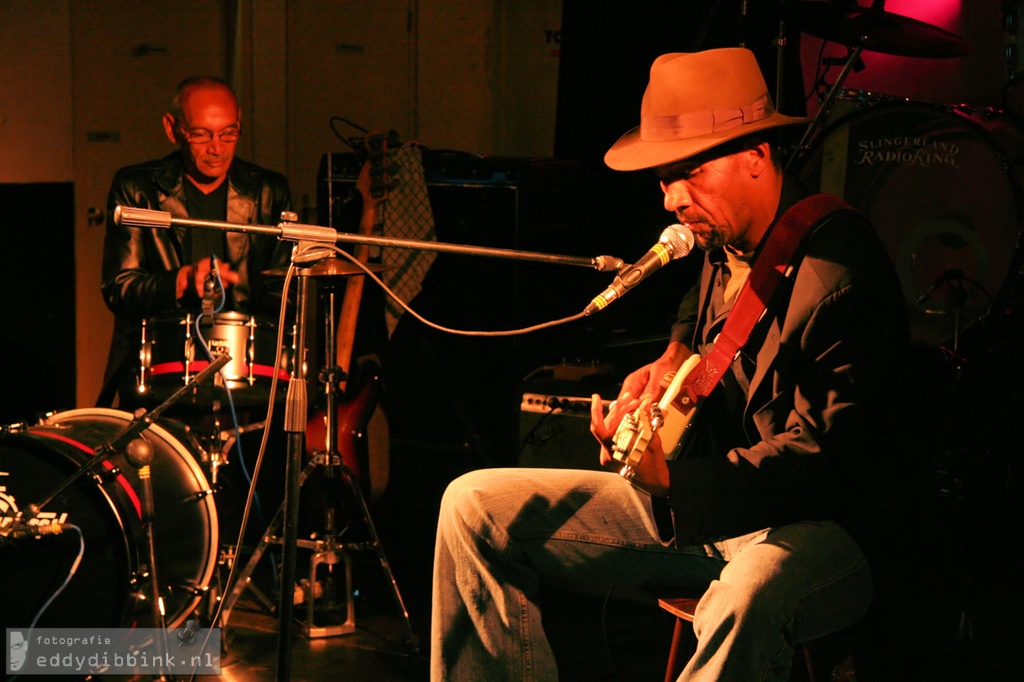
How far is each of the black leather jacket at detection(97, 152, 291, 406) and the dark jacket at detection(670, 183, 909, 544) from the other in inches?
88.0

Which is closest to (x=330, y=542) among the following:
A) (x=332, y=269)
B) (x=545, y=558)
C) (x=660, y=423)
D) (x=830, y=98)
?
(x=332, y=269)

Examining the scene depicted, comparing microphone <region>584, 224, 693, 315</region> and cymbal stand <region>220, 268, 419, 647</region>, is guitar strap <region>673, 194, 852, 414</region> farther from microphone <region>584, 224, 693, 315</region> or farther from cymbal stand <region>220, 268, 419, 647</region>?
cymbal stand <region>220, 268, 419, 647</region>

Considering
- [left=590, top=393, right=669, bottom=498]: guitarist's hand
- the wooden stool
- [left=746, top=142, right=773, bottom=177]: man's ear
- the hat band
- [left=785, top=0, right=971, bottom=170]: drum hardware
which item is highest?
[left=785, top=0, right=971, bottom=170]: drum hardware

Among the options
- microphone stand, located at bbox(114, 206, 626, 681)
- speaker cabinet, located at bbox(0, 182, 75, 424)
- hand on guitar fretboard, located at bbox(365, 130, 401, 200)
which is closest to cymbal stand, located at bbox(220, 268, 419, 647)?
hand on guitar fretboard, located at bbox(365, 130, 401, 200)

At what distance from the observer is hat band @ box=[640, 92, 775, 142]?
7.87ft

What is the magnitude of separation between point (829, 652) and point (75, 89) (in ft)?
15.4

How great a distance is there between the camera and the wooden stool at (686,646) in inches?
91.4

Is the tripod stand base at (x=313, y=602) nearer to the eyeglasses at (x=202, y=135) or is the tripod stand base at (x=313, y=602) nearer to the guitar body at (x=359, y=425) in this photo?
the guitar body at (x=359, y=425)

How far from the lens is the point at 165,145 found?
227 inches

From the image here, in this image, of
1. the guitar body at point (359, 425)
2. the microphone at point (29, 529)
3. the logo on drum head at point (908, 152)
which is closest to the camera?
the microphone at point (29, 529)

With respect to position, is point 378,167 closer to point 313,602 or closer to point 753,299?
point 313,602

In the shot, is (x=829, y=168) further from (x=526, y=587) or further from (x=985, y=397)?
(x=526, y=587)

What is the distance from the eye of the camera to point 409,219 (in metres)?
4.65

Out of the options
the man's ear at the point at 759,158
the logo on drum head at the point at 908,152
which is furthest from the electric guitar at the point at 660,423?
the logo on drum head at the point at 908,152
